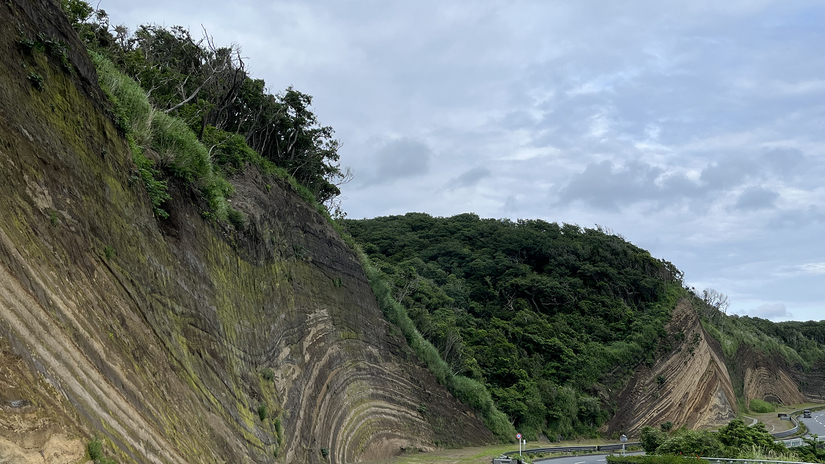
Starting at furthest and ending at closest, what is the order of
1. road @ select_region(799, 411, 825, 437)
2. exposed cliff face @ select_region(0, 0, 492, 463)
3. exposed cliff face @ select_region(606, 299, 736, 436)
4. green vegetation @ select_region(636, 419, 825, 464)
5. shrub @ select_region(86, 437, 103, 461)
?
road @ select_region(799, 411, 825, 437) < exposed cliff face @ select_region(606, 299, 736, 436) < green vegetation @ select_region(636, 419, 825, 464) < exposed cliff face @ select_region(0, 0, 492, 463) < shrub @ select_region(86, 437, 103, 461)

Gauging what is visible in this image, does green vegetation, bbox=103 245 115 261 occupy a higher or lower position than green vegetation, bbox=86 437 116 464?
higher

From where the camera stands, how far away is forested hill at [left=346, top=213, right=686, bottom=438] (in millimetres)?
40750

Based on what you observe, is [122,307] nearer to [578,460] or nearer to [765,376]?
[578,460]

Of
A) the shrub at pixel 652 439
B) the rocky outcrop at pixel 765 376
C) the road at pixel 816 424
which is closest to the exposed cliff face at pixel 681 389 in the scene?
the road at pixel 816 424

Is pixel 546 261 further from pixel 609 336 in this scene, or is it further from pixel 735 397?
pixel 735 397

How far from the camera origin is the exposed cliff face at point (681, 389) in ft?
141

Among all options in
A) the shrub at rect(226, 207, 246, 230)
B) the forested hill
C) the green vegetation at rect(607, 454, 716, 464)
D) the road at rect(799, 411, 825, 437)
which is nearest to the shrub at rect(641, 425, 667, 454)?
the green vegetation at rect(607, 454, 716, 464)

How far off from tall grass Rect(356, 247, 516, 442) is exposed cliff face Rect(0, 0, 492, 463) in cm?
853

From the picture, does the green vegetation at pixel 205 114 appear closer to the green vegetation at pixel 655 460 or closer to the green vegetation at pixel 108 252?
the green vegetation at pixel 108 252

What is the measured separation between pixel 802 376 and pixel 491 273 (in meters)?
51.8

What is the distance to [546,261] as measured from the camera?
2422 inches

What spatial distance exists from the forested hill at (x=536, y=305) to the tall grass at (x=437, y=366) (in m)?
3.29

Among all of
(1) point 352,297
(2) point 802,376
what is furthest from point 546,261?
(2) point 802,376

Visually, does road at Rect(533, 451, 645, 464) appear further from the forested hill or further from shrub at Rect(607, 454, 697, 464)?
the forested hill
